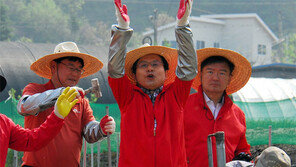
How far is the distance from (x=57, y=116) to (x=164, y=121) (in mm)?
830

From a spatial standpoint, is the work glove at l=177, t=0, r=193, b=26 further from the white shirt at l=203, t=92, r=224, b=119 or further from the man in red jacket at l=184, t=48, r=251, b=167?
the white shirt at l=203, t=92, r=224, b=119

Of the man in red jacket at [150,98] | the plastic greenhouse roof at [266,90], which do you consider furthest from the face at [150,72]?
the plastic greenhouse roof at [266,90]

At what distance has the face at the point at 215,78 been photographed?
4.11 meters

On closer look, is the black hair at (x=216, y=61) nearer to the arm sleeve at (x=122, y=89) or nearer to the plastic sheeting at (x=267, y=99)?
the arm sleeve at (x=122, y=89)

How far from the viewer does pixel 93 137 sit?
157 inches

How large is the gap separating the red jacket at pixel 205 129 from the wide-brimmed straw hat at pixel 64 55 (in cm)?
119

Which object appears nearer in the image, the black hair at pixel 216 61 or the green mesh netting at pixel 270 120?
the black hair at pixel 216 61

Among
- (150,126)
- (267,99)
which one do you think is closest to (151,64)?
(150,126)

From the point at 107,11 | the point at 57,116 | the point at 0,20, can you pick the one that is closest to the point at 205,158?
the point at 57,116

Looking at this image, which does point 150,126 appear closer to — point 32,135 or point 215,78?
point 32,135

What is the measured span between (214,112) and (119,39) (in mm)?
1386

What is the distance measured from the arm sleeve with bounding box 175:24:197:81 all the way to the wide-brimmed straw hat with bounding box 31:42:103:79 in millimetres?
1373

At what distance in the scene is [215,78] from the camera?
4098 mm

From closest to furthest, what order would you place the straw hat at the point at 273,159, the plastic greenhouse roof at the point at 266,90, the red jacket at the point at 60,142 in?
1. the straw hat at the point at 273,159
2. the red jacket at the point at 60,142
3. the plastic greenhouse roof at the point at 266,90
